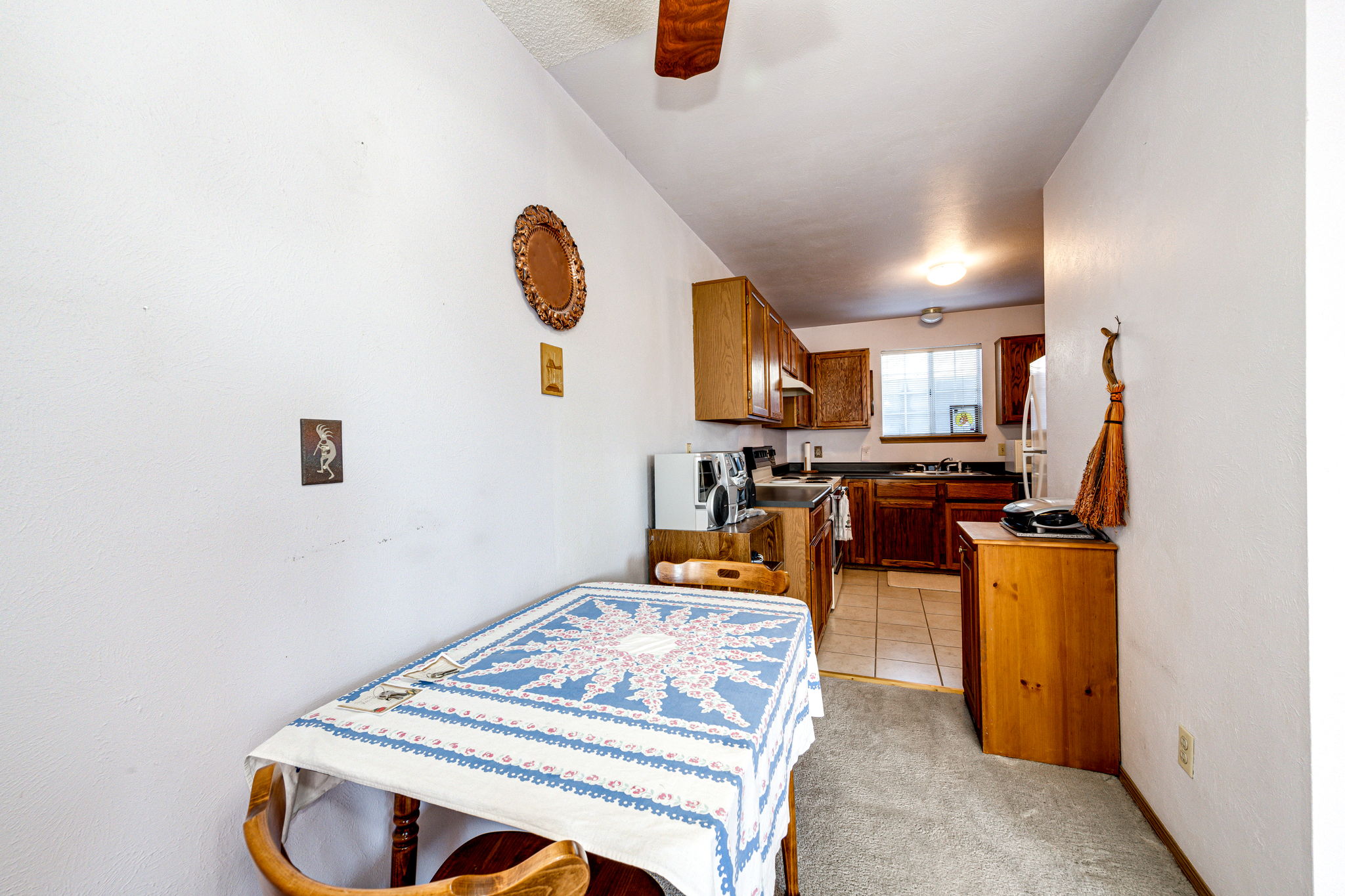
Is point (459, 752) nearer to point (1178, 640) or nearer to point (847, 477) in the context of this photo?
point (1178, 640)

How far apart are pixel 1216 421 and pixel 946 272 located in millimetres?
2666

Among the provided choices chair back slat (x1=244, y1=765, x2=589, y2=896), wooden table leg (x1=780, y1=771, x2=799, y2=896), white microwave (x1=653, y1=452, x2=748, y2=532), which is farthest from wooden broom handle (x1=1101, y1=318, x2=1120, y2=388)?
chair back slat (x1=244, y1=765, x2=589, y2=896)

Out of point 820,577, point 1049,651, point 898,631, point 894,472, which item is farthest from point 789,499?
point 894,472

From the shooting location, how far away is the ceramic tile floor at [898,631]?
9.21 feet

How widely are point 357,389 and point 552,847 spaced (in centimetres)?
100

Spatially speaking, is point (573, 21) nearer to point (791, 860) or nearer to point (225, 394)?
point (225, 394)

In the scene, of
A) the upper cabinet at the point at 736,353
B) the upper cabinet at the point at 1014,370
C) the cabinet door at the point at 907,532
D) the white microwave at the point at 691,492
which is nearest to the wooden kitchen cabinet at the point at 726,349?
the upper cabinet at the point at 736,353

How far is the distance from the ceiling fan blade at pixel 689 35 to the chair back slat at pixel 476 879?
5.15 ft

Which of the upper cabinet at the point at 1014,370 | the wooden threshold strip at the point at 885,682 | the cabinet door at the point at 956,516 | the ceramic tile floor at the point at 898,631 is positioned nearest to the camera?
the wooden threshold strip at the point at 885,682

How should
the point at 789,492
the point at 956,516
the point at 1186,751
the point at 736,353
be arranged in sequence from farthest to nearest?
the point at 956,516 < the point at 789,492 < the point at 736,353 < the point at 1186,751

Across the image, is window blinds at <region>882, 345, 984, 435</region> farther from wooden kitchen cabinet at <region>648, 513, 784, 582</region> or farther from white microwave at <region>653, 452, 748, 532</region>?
white microwave at <region>653, 452, 748, 532</region>

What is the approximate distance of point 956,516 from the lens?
456 cm

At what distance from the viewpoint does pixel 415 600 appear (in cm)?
124

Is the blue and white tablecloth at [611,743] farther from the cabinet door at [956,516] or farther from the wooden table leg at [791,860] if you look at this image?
the cabinet door at [956,516]
